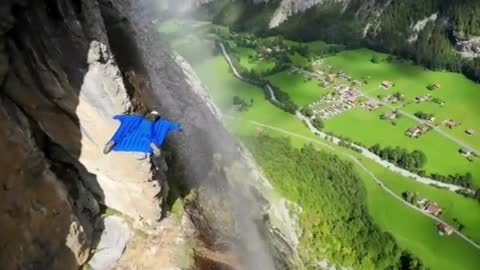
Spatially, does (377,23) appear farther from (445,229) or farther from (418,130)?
(445,229)

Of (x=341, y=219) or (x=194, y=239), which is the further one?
(x=341, y=219)

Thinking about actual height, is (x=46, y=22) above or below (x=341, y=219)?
above

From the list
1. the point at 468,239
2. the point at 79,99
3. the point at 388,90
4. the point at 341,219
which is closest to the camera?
the point at 79,99

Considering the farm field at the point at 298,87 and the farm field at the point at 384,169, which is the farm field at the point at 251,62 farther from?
the farm field at the point at 384,169

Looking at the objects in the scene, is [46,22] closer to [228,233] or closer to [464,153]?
[228,233]

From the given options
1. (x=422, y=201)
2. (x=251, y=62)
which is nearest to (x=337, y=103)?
(x=251, y=62)

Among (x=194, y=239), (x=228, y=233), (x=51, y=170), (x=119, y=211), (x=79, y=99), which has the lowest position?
(x=228, y=233)

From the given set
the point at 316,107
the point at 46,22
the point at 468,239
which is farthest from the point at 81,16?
the point at 316,107
